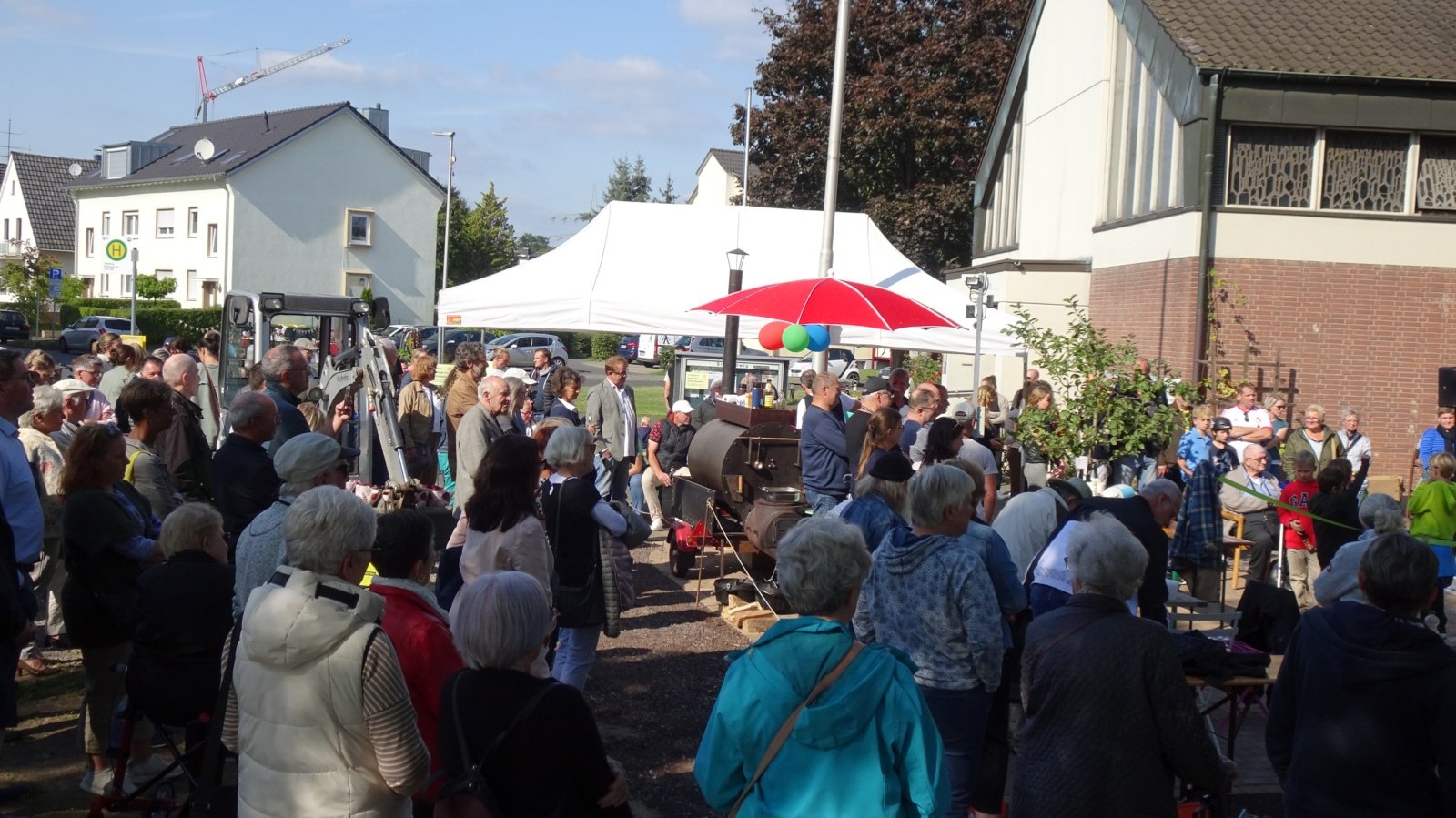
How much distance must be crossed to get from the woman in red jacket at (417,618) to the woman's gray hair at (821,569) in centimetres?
114

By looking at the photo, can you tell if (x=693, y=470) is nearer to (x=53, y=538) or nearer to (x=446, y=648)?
(x=53, y=538)

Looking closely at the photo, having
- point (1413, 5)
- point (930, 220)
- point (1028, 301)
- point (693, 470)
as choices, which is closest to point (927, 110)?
point (930, 220)

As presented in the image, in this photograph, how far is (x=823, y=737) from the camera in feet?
10.1

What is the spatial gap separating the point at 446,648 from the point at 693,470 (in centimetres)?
711

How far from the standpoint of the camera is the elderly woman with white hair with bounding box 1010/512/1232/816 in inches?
144

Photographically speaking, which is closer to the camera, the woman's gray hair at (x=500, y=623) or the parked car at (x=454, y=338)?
the woman's gray hair at (x=500, y=623)

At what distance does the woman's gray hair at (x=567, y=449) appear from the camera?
5957 millimetres

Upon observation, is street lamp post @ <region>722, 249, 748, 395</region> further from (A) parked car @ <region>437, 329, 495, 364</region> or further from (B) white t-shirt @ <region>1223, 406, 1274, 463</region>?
(A) parked car @ <region>437, 329, 495, 364</region>

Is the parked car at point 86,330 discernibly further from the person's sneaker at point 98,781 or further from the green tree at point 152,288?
the person's sneaker at point 98,781

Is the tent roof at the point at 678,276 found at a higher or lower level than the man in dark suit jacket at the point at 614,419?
higher

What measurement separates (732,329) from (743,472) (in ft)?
9.36

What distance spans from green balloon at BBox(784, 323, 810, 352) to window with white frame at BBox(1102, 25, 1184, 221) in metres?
7.98

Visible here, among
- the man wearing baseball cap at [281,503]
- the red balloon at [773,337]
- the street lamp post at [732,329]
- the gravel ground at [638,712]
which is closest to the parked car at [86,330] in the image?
the red balloon at [773,337]

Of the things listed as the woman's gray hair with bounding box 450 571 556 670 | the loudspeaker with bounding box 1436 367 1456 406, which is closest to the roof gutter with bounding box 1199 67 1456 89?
the loudspeaker with bounding box 1436 367 1456 406
